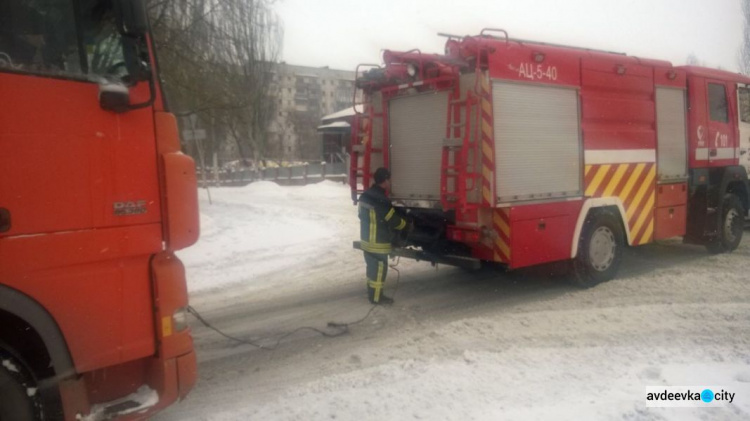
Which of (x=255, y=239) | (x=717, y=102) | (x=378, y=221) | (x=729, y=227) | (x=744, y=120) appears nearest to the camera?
(x=378, y=221)

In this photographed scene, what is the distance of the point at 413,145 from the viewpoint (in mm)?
7375

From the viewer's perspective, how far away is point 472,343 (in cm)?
536

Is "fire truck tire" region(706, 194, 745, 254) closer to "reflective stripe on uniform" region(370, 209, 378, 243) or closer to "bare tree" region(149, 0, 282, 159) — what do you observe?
"reflective stripe on uniform" region(370, 209, 378, 243)

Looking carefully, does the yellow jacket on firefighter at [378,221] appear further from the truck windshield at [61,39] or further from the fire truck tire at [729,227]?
the fire truck tire at [729,227]

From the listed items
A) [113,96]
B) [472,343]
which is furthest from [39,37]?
[472,343]

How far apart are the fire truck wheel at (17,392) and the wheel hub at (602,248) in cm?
636

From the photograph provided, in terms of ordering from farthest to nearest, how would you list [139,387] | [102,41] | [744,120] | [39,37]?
[744,120]
[139,387]
[102,41]
[39,37]

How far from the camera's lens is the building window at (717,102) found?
9.12 metres

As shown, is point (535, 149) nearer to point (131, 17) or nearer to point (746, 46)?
point (131, 17)

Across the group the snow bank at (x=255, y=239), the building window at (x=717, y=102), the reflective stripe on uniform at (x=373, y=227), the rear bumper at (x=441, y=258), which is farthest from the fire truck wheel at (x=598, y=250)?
the snow bank at (x=255, y=239)

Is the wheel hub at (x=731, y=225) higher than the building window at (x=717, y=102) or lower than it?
lower

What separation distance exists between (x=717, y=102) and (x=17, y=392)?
10124 mm

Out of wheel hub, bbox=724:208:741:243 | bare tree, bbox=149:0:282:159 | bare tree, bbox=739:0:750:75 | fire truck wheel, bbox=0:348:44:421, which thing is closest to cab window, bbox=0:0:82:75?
fire truck wheel, bbox=0:348:44:421

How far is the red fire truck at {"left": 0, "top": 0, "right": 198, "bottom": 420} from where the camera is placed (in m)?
2.88
